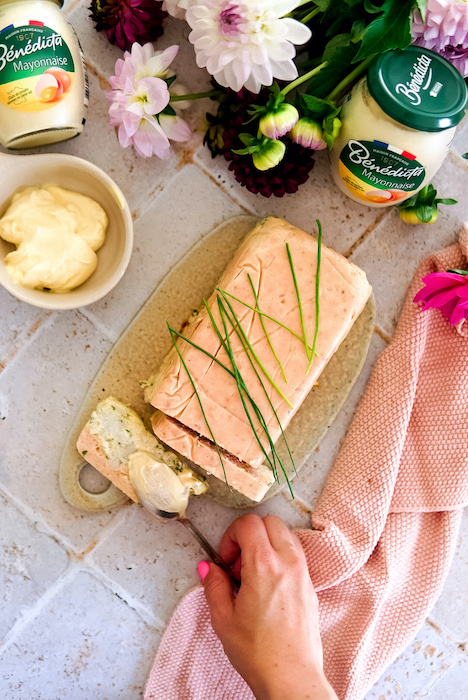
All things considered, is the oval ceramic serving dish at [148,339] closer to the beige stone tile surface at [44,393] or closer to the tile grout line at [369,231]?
the beige stone tile surface at [44,393]

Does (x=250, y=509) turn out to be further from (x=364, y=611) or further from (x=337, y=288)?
(x=337, y=288)

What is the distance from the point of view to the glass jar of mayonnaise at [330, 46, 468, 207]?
90cm

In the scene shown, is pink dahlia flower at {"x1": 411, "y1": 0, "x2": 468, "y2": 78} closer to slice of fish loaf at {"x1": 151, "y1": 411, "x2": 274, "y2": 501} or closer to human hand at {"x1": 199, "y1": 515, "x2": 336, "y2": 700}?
slice of fish loaf at {"x1": 151, "y1": 411, "x2": 274, "y2": 501}

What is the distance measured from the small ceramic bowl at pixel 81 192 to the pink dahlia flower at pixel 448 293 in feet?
2.08

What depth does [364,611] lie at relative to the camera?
120 cm

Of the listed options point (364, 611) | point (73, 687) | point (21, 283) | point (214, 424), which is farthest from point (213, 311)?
point (73, 687)

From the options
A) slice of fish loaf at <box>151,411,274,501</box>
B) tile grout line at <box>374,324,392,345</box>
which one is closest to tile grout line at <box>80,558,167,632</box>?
slice of fish loaf at <box>151,411,274,501</box>

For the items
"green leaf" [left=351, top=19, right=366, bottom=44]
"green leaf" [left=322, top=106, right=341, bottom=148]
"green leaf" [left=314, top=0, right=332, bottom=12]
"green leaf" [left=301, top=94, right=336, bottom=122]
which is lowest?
"green leaf" [left=322, top=106, right=341, bottom=148]

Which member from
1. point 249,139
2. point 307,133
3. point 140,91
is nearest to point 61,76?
point 140,91

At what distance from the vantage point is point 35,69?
0.94 m

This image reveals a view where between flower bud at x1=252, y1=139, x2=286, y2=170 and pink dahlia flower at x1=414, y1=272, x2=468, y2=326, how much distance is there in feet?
1.35

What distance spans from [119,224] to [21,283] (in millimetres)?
232

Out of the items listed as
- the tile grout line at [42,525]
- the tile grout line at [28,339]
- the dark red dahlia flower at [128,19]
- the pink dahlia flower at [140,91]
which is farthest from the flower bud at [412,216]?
the tile grout line at [42,525]

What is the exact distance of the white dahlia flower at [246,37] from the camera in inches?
32.4
